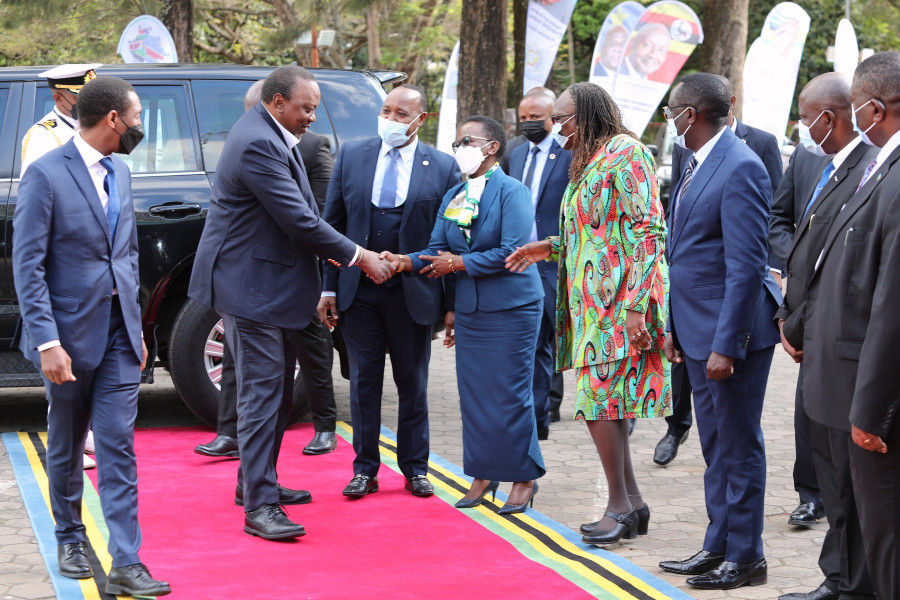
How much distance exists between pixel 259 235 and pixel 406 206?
96 centimetres

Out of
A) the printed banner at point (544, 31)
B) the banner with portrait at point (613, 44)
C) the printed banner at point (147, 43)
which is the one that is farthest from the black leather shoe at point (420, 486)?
the banner with portrait at point (613, 44)

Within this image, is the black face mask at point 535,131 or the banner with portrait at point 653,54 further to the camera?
the banner with portrait at point 653,54

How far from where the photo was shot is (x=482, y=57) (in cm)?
1334

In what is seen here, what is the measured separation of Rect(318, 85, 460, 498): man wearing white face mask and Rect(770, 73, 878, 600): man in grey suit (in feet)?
6.88

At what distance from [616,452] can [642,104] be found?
1207 cm

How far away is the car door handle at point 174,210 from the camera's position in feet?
22.5

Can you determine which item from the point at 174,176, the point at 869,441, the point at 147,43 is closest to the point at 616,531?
the point at 869,441

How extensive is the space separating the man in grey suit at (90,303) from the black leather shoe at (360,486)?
5.21 ft

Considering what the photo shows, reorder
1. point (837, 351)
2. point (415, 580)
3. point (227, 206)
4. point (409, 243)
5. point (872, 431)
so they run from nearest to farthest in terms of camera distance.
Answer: point (872, 431), point (837, 351), point (415, 580), point (227, 206), point (409, 243)

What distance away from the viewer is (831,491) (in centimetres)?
429

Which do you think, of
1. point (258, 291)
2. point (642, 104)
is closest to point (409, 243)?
point (258, 291)

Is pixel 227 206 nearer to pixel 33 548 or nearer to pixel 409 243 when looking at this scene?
pixel 409 243

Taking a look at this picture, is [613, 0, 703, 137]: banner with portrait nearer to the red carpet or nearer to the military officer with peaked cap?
the red carpet

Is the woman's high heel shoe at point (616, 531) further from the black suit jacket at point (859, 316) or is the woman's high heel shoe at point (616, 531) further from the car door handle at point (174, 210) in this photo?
the car door handle at point (174, 210)
